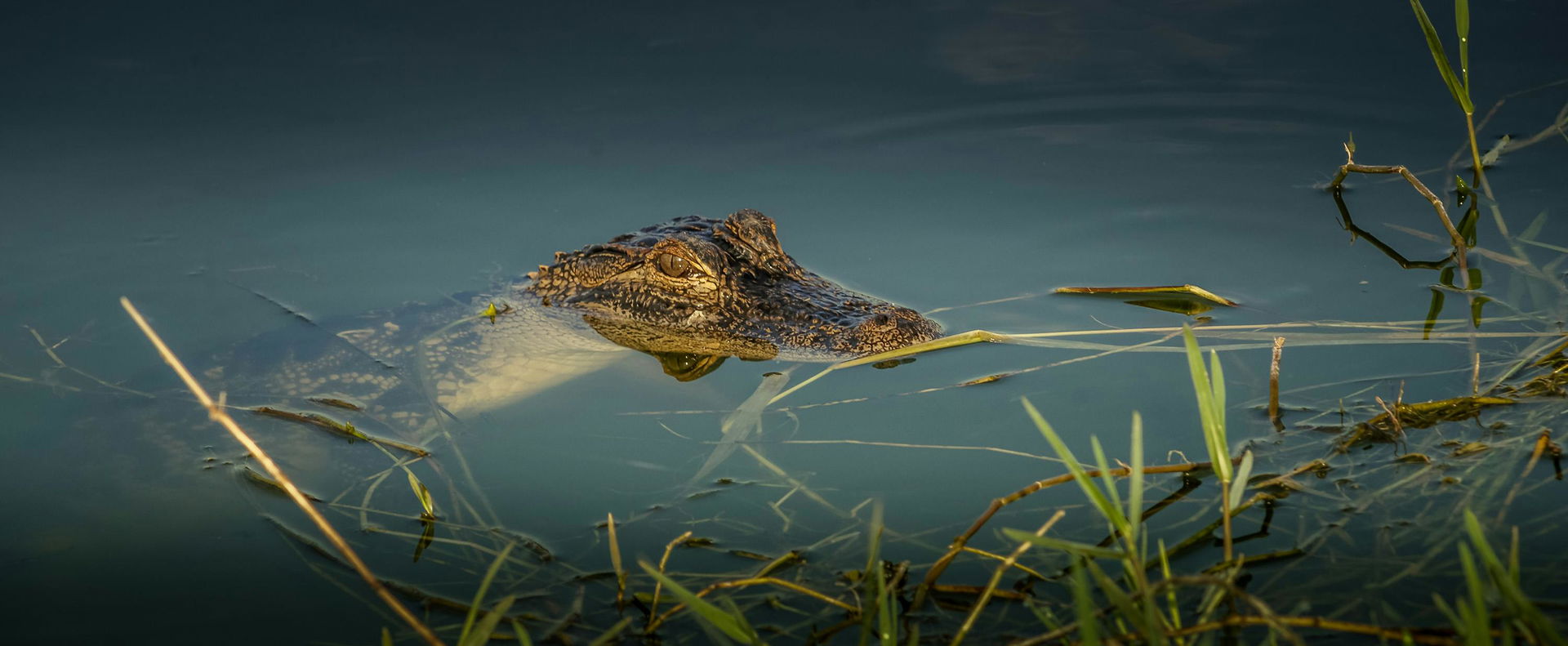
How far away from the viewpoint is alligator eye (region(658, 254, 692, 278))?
460 cm

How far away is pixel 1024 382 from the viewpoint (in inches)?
152

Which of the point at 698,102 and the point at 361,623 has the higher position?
the point at 698,102

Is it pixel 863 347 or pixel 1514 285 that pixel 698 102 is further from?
pixel 1514 285

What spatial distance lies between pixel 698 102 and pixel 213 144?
2.84 meters

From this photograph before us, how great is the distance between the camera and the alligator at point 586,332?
4.23 meters

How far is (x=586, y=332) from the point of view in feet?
15.8

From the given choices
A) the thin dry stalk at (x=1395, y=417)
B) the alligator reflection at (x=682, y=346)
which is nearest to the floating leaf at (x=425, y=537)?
the alligator reflection at (x=682, y=346)

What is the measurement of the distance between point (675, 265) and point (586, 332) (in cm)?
55

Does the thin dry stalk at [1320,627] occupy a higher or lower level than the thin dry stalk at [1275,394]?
lower

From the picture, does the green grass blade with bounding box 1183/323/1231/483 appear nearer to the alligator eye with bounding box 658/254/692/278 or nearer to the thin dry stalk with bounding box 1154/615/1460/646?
the thin dry stalk with bounding box 1154/615/1460/646

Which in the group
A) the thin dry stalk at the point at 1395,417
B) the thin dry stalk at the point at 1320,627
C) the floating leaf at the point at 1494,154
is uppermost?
the floating leaf at the point at 1494,154

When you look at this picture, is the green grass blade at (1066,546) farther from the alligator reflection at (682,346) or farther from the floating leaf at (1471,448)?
the alligator reflection at (682,346)

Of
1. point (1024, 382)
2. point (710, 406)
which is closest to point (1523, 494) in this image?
point (1024, 382)

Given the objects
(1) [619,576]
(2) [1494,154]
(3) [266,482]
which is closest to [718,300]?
(3) [266,482]
